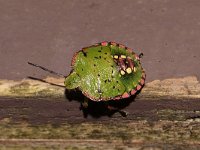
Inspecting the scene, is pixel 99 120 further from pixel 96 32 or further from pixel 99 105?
pixel 96 32

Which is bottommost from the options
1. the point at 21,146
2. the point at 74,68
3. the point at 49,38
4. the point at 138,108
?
the point at 21,146

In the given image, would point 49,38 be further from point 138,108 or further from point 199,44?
point 199,44

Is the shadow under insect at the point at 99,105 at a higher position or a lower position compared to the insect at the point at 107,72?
lower

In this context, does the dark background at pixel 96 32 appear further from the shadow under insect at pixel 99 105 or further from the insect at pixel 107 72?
the shadow under insect at pixel 99 105

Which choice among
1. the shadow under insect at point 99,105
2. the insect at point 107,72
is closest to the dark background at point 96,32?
the insect at point 107,72

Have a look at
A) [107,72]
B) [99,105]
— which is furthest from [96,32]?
[99,105]

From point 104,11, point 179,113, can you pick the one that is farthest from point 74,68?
Result: point 179,113

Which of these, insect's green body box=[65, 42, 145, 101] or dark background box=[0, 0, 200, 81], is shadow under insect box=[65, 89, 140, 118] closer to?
insect's green body box=[65, 42, 145, 101]
